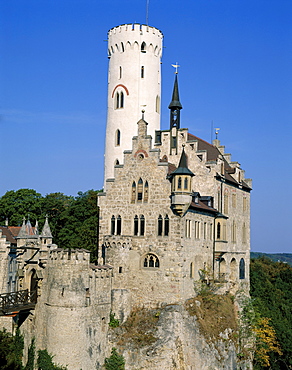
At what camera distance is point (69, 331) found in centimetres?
3666

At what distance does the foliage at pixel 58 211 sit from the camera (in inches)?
2438

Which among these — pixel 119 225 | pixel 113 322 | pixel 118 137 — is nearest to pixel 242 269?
pixel 119 225

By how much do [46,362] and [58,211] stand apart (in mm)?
39022

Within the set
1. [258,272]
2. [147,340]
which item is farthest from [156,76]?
[258,272]

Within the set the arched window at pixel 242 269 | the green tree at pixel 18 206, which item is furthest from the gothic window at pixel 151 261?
the green tree at pixel 18 206

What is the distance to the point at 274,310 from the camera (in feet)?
217

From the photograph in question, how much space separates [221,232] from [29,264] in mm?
18218

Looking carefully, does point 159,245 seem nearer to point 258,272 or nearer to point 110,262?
point 110,262

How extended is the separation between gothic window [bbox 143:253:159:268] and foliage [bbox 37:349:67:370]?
1087cm

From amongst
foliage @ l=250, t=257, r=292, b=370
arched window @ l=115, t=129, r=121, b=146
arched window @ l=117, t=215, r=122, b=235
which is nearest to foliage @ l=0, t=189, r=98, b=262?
arched window @ l=115, t=129, r=121, b=146

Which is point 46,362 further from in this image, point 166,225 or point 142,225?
point 166,225

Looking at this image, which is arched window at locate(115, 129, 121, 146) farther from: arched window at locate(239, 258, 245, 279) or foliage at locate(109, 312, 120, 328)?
foliage at locate(109, 312, 120, 328)

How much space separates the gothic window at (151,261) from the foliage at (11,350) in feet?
38.3

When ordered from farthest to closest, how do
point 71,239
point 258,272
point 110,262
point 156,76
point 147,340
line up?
1. point 258,272
2. point 71,239
3. point 156,76
4. point 110,262
5. point 147,340
